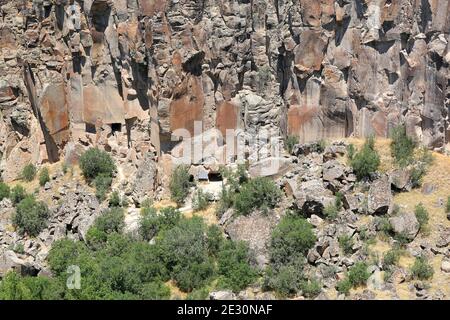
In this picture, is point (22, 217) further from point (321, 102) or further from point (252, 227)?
point (321, 102)

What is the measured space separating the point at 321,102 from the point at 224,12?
4.64m

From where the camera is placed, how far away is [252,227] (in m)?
23.6

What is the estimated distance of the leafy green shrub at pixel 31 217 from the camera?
25781mm

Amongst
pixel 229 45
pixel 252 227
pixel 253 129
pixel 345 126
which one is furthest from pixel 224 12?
pixel 252 227

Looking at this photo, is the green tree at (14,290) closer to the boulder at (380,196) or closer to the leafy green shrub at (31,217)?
the leafy green shrub at (31,217)

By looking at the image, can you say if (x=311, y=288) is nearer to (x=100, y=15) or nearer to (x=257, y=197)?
(x=257, y=197)

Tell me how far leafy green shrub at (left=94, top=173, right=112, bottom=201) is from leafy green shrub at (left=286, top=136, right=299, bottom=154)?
21.0 ft

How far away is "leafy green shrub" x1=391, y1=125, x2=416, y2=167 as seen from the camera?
2473 centimetres

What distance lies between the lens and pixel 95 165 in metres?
27.5

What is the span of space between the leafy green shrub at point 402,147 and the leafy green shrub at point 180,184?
274 inches

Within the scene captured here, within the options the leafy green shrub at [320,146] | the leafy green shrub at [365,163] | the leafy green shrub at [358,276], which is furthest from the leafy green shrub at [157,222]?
the leafy green shrub at [358,276]

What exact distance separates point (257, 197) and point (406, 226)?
471 cm

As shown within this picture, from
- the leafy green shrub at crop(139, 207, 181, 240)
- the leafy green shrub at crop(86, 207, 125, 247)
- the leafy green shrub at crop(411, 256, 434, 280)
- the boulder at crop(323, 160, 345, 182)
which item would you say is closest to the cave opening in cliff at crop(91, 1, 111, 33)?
the leafy green shrub at crop(86, 207, 125, 247)

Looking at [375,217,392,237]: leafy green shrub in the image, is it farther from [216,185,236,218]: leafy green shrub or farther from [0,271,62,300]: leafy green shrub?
[0,271,62,300]: leafy green shrub
